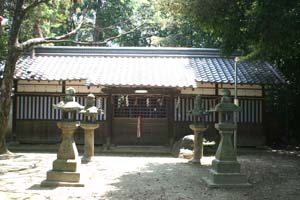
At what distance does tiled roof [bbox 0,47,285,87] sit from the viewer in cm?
1892

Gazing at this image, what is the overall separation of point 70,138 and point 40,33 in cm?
983

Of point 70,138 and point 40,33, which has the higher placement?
point 40,33

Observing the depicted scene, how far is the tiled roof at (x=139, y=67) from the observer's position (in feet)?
62.1

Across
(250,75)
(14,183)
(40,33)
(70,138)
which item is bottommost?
(14,183)

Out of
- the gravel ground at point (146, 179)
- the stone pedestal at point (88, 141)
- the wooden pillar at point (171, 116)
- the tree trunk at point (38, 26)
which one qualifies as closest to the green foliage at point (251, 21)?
the gravel ground at point (146, 179)

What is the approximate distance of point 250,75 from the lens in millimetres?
19609

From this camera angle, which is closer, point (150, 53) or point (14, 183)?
point (14, 183)

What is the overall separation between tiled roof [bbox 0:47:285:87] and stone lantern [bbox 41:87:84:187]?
758 centimetres

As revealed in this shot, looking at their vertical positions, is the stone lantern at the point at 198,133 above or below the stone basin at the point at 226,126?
below

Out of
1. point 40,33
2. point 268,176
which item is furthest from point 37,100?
point 268,176

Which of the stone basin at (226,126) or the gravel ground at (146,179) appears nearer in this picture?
the gravel ground at (146,179)

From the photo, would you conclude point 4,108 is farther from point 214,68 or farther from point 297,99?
point 297,99

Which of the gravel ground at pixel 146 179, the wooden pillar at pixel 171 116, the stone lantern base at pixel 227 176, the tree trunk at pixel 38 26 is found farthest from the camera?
the wooden pillar at pixel 171 116

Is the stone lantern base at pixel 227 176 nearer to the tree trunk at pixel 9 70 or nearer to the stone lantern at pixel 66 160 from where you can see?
the stone lantern at pixel 66 160
